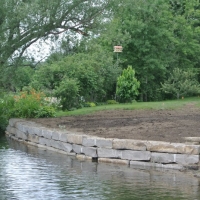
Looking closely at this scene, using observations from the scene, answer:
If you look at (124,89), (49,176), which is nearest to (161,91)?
(124,89)

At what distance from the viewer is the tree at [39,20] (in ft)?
53.5

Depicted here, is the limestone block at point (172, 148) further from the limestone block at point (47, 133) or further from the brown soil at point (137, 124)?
the limestone block at point (47, 133)

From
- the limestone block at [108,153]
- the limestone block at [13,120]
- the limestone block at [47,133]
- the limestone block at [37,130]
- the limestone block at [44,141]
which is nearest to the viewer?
the limestone block at [108,153]

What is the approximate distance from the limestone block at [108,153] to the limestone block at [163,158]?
1.08 metres

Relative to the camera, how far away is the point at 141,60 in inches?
1465

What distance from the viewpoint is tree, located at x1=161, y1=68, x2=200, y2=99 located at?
1400 inches

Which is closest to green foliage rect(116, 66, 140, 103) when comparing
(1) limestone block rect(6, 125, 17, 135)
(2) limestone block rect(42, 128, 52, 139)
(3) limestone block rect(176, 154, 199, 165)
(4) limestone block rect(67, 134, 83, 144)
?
(1) limestone block rect(6, 125, 17, 135)

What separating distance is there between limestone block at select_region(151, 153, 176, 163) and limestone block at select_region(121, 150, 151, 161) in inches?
5.9

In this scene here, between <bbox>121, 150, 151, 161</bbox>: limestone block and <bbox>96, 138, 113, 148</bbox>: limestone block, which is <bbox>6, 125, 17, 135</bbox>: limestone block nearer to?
<bbox>96, 138, 113, 148</bbox>: limestone block

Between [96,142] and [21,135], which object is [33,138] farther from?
[96,142]

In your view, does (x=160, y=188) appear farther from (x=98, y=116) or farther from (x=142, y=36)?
(x=142, y=36)

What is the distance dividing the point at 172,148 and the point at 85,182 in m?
2.53

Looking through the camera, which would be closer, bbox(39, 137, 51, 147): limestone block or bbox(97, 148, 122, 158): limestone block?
bbox(97, 148, 122, 158): limestone block

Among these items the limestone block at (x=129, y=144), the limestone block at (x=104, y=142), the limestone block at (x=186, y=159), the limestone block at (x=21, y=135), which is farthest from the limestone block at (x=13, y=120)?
the limestone block at (x=186, y=159)
